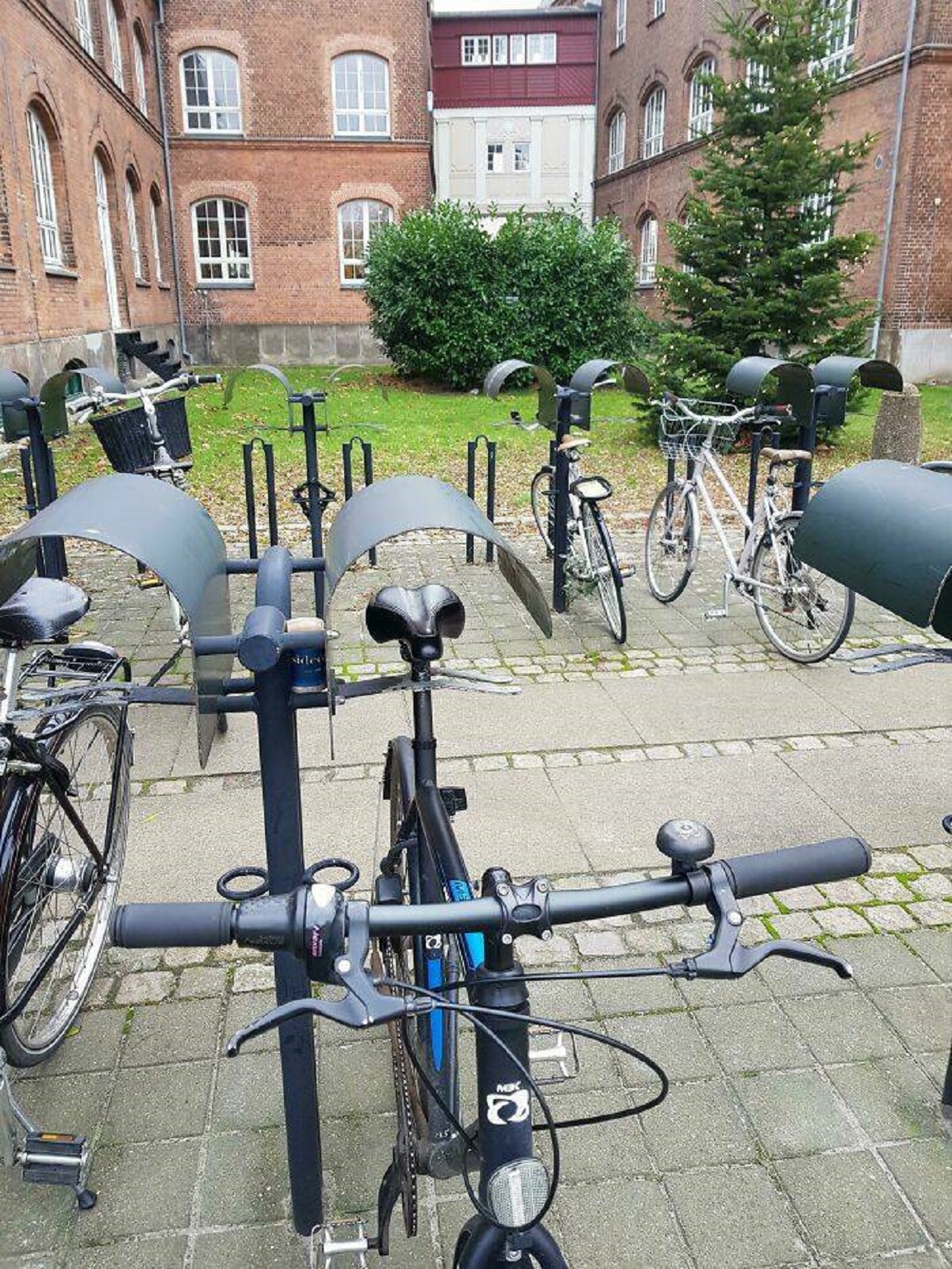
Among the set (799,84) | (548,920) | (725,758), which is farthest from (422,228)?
(548,920)

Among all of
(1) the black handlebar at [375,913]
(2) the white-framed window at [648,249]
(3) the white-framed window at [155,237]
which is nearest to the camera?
(1) the black handlebar at [375,913]

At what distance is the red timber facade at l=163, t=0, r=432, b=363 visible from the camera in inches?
1053

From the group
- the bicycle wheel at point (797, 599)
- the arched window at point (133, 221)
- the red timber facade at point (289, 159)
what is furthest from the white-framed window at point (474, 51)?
the bicycle wheel at point (797, 599)

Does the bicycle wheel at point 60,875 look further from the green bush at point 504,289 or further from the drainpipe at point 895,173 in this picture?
the drainpipe at point 895,173

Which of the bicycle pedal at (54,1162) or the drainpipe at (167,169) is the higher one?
the drainpipe at (167,169)

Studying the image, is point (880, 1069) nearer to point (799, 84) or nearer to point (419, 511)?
point (419, 511)

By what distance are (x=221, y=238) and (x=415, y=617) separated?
94.7 ft

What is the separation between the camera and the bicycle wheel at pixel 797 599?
6.01 meters

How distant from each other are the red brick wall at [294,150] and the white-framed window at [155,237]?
3.71 feet

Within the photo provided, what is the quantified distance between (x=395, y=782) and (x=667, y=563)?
5070 millimetres

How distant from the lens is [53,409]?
6359 millimetres

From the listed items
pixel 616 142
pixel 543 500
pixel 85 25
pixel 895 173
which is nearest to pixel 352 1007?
pixel 543 500

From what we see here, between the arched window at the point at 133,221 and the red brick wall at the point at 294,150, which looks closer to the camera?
the arched window at the point at 133,221

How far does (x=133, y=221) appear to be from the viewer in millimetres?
24000
